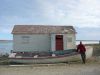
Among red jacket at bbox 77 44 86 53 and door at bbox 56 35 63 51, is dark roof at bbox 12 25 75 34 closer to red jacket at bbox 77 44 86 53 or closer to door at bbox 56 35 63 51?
door at bbox 56 35 63 51

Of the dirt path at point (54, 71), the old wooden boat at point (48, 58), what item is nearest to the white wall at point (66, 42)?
the old wooden boat at point (48, 58)

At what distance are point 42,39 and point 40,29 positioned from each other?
1.30 meters

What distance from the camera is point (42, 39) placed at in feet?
125

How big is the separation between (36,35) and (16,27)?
2.84 m

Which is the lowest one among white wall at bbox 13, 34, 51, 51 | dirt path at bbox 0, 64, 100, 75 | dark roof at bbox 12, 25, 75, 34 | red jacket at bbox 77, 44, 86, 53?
dirt path at bbox 0, 64, 100, 75

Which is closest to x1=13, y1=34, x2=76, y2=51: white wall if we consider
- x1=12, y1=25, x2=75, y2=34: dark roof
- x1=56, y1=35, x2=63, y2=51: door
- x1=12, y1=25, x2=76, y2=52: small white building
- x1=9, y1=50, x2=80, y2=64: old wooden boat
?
x1=12, y1=25, x2=76, y2=52: small white building

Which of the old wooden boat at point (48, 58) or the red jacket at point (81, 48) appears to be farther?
the old wooden boat at point (48, 58)

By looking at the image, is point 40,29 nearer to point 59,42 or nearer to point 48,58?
point 59,42

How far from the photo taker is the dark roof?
124 feet

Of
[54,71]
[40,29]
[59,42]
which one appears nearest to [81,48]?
[59,42]

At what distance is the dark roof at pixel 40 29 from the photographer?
124 feet

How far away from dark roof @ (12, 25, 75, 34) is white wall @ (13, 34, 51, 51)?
542 mm

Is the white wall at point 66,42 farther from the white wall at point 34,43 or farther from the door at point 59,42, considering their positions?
the white wall at point 34,43

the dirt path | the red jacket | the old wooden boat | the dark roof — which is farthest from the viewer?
the dark roof
